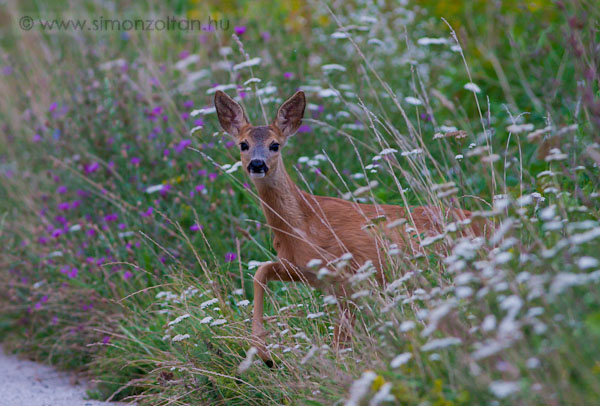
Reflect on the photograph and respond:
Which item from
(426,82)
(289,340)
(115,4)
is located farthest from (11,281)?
(115,4)

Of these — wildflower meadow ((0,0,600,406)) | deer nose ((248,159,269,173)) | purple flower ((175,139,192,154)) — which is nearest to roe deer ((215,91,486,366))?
deer nose ((248,159,269,173))

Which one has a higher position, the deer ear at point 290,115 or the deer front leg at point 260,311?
the deer ear at point 290,115

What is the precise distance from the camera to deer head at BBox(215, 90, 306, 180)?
448 centimetres

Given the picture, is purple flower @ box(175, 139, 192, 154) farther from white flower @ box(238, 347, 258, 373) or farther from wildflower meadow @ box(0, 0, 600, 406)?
white flower @ box(238, 347, 258, 373)

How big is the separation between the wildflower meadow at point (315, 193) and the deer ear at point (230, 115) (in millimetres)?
304

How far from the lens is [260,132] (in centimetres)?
466

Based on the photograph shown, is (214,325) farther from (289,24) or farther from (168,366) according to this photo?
(289,24)

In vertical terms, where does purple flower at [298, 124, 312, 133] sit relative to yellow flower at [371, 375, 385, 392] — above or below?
above

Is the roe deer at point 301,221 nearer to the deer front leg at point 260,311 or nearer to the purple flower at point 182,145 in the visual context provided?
the deer front leg at point 260,311

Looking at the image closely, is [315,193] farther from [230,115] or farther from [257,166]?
[257,166]

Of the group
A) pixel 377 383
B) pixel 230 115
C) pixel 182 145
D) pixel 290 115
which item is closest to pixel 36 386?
pixel 182 145

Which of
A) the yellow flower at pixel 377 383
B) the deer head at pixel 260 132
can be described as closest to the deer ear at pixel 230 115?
the deer head at pixel 260 132

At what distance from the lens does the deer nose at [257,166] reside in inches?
172

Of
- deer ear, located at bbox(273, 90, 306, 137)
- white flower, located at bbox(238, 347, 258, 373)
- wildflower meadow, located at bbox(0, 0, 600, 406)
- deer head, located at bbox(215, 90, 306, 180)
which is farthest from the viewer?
deer ear, located at bbox(273, 90, 306, 137)
